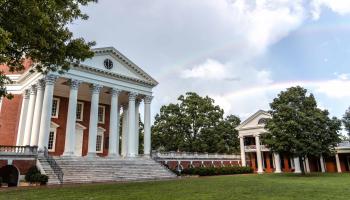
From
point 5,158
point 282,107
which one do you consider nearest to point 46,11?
point 5,158

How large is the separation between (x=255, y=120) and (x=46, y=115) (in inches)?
1329

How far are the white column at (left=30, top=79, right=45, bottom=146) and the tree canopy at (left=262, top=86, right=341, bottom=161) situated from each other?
75.4 feet

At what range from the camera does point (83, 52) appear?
47.3 feet

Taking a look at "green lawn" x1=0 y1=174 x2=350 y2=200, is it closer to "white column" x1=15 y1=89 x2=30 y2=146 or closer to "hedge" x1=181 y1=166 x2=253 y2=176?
"white column" x1=15 y1=89 x2=30 y2=146

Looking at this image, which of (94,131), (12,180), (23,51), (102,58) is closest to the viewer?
(23,51)

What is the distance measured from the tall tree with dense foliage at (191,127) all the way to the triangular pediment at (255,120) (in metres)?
4.08

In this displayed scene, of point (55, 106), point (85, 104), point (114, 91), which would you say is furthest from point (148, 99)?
point (55, 106)

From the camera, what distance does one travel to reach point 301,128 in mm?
29062

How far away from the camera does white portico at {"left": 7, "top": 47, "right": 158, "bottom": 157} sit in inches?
1069

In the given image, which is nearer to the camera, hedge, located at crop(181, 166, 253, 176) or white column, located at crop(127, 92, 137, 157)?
white column, located at crop(127, 92, 137, 157)

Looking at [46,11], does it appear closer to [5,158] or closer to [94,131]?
[5,158]

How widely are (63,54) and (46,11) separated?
2.49 meters

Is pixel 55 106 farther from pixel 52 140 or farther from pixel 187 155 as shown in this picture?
pixel 187 155

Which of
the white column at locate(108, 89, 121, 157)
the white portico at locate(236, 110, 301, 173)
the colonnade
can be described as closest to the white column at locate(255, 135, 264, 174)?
the white portico at locate(236, 110, 301, 173)
